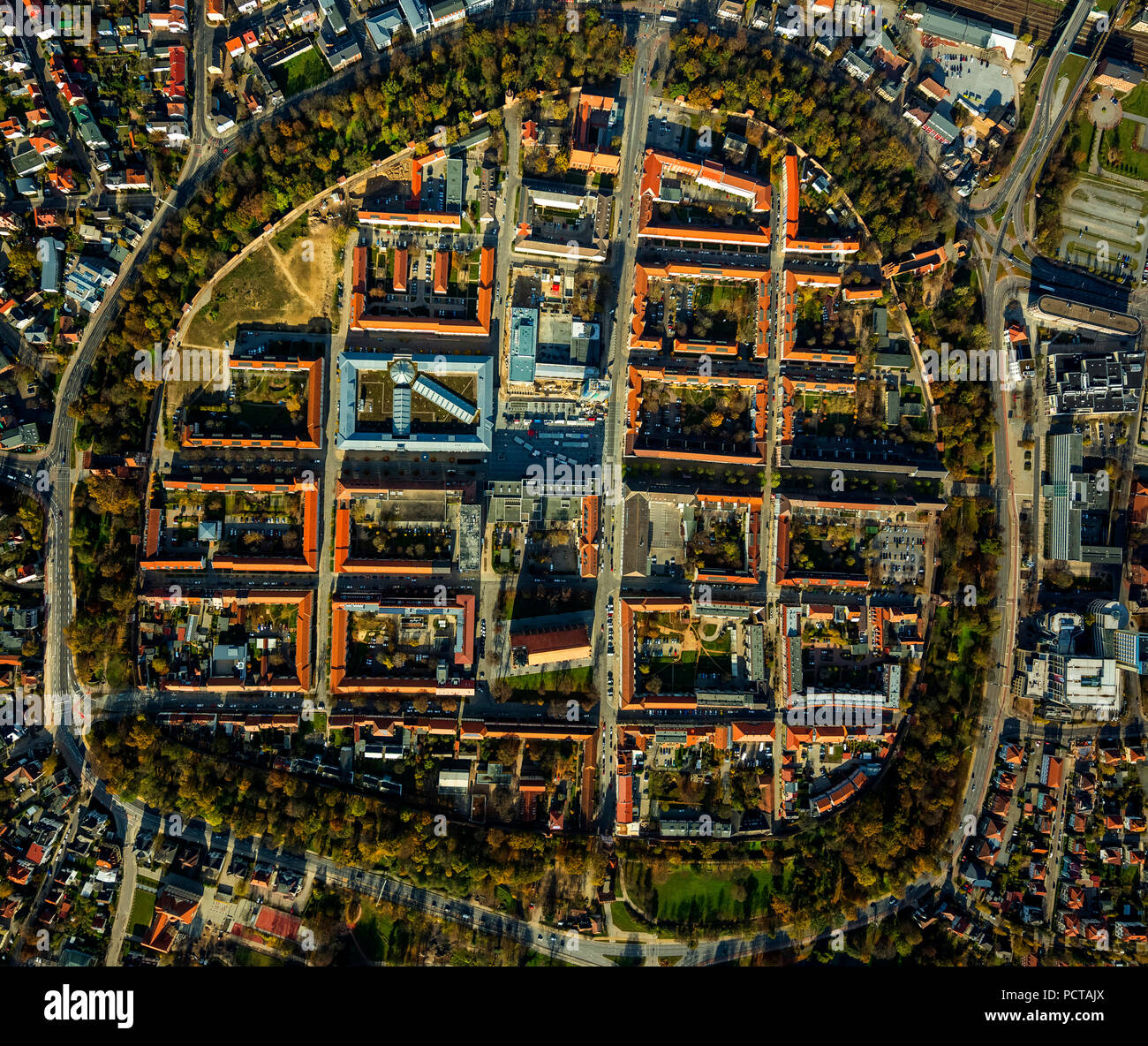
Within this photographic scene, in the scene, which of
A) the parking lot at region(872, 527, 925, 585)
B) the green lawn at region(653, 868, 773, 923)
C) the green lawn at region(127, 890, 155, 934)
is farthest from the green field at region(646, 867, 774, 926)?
the green lawn at region(127, 890, 155, 934)

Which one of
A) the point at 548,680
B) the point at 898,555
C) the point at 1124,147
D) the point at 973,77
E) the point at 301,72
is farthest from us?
the point at 1124,147

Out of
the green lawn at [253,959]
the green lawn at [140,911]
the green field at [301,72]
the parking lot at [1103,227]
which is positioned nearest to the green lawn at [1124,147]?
the parking lot at [1103,227]

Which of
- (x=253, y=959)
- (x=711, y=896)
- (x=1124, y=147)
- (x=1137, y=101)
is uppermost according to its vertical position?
(x=1137, y=101)

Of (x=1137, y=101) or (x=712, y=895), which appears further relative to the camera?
(x=1137, y=101)

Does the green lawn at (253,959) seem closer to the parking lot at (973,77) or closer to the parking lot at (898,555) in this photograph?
the parking lot at (898,555)

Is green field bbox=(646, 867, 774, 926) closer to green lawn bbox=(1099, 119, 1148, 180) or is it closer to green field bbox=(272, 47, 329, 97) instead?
green lawn bbox=(1099, 119, 1148, 180)

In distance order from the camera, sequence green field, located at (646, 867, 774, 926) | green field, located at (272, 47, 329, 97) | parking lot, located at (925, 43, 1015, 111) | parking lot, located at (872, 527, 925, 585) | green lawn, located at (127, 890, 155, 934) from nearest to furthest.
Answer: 1. green lawn, located at (127, 890, 155, 934)
2. green field, located at (272, 47, 329, 97)
3. green field, located at (646, 867, 774, 926)
4. parking lot, located at (925, 43, 1015, 111)
5. parking lot, located at (872, 527, 925, 585)

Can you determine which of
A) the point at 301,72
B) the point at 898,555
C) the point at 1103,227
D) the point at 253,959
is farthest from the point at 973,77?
the point at 253,959

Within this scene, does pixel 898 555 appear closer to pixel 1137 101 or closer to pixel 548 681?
pixel 548 681
